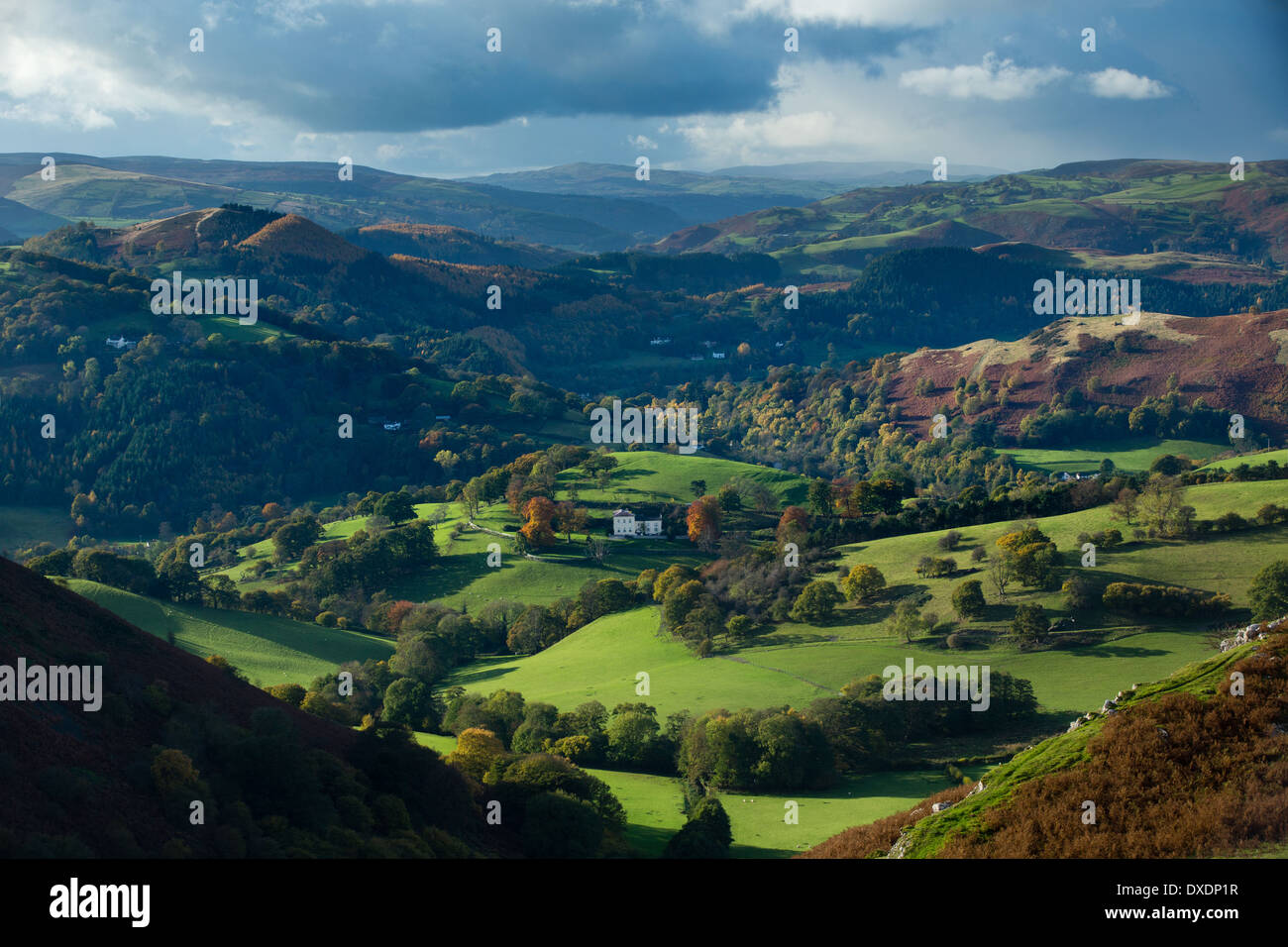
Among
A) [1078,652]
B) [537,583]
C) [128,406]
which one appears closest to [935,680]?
[1078,652]

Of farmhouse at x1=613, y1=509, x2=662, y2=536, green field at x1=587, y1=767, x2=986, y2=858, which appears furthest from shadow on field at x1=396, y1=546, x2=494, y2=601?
green field at x1=587, y1=767, x2=986, y2=858

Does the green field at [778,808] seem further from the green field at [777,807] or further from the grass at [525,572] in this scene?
the grass at [525,572]

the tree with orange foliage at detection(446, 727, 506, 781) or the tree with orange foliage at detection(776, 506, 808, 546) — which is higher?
the tree with orange foliage at detection(776, 506, 808, 546)

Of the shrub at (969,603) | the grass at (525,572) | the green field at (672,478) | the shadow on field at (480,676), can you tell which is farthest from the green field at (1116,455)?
the shadow on field at (480,676)

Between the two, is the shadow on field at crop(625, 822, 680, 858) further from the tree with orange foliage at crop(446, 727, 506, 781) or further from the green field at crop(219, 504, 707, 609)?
the green field at crop(219, 504, 707, 609)

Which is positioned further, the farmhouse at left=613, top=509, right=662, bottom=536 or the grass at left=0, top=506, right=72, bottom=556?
the grass at left=0, top=506, right=72, bottom=556

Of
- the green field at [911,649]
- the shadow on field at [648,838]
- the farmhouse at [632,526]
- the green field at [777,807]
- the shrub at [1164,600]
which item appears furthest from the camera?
the farmhouse at [632,526]
